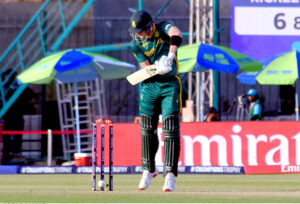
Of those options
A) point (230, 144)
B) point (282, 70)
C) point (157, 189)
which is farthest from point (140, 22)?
point (282, 70)

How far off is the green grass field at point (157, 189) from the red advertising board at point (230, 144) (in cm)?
130

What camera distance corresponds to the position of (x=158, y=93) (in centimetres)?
788

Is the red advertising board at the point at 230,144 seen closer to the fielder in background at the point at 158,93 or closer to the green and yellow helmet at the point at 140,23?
the fielder in background at the point at 158,93

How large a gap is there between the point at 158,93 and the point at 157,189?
1.29 m

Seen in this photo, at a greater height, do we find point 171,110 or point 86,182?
point 171,110

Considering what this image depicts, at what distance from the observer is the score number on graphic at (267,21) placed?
18.6 m

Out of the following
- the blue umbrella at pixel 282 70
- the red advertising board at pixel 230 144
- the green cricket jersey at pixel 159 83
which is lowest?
the red advertising board at pixel 230 144

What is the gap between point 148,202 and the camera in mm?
6609

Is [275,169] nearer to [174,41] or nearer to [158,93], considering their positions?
[158,93]

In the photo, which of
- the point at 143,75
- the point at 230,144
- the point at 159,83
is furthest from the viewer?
the point at 230,144

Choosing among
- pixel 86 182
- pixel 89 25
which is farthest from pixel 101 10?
pixel 86 182

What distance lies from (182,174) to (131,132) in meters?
1.74

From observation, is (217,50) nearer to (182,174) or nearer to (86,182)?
(182,174)

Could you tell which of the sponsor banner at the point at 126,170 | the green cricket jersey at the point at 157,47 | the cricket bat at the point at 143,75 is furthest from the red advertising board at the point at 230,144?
the cricket bat at the point at 143,75
